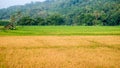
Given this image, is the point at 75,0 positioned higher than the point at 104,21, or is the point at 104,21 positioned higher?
the point at 75,0

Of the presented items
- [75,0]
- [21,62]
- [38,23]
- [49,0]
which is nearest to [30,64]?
[21,62]

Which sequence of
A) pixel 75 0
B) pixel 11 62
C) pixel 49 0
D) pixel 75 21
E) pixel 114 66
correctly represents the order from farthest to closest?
pixel 49 0 → pixel 75 0 → pixel 75 21 → pixel 11 62 → pixel 114 66

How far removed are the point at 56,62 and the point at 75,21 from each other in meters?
73.1

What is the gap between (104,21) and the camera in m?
72.7

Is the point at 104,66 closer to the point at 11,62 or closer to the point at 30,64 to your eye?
the point at 30,64

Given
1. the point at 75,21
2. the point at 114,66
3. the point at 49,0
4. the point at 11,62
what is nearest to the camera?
the point at 114,66

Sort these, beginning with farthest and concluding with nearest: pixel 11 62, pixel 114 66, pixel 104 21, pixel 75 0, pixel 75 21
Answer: pixel 75 0
pixel 75 21
pixel 104 21
pixel 11 62
pixel 114 66

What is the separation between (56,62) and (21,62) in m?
1.52

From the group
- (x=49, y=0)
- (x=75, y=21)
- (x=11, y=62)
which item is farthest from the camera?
(x=49, y=0)

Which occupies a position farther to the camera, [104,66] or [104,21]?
[104,21]

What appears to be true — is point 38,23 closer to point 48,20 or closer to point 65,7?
point 48,20

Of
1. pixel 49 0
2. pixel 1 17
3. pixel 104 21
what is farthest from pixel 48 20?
pixel 49 0

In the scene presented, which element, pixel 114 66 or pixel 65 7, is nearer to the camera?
pixel 114 66

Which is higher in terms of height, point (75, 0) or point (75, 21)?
point (75, 0)
